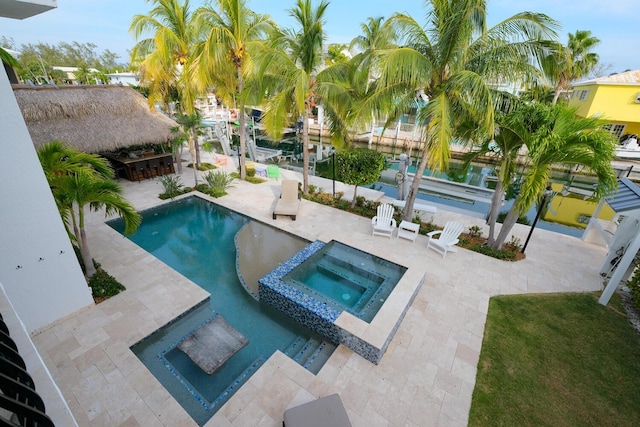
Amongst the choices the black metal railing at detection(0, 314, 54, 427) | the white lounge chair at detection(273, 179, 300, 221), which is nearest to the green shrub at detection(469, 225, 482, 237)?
the white lounge chair at detection(273, 179, 300, 221)

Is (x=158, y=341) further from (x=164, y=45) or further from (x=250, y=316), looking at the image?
(x=164, y=45)

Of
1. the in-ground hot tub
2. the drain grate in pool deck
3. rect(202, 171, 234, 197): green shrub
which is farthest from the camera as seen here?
rect(202, 171, 234, 197): green shrub

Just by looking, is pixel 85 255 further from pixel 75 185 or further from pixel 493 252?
pixel 493 252

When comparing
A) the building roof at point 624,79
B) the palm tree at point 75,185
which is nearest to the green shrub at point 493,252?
the palm tree at point 75,185

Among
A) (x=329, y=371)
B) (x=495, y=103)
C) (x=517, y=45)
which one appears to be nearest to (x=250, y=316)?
(x=329, y=371)

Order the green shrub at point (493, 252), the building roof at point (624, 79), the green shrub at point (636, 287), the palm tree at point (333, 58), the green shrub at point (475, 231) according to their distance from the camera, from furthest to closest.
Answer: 1. the building roof at point (624, 79)
2. the palm tree at point (333, 58)
3. the green shrub at point (475, 231)
4. the green shrub at point (493, 252)
5. the green shrub at point (636, 287)

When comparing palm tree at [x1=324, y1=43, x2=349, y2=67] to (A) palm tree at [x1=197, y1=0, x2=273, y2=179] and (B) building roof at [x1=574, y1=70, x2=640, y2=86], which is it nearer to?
(A) palm tree at [x1=197, y1=0, x2=273, y2=179]

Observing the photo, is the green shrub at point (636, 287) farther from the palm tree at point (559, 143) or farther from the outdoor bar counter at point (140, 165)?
the outdoor bar counter at point (140, 165)
